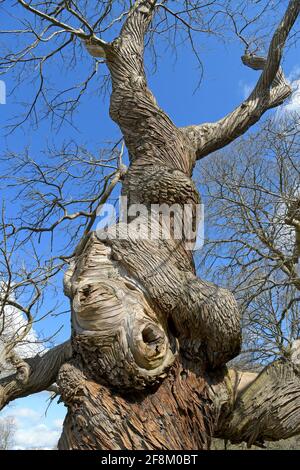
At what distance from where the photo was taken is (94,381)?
7.66ft

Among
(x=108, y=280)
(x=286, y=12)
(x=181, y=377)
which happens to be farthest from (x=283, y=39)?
(x=181, y=377)

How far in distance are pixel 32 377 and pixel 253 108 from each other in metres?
3.36

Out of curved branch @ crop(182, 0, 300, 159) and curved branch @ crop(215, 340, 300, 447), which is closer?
curved branch @ crop(215, 340, 300, 447)

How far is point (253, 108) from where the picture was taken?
4.14 metres

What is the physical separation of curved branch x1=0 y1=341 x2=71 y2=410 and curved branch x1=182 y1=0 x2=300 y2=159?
226 cm

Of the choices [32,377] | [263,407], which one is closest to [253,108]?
[263,407]

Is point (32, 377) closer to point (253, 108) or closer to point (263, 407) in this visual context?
point (263, 407)

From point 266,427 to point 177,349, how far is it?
2.46ft

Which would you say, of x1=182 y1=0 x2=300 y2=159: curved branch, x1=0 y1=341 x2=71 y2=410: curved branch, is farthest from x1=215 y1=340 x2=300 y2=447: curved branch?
x1=182 y1=0 x2=300 y2=159: curved branch

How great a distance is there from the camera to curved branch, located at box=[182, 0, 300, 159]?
392 cm

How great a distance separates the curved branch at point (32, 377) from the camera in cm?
354

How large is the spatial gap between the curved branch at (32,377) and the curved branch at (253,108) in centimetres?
226

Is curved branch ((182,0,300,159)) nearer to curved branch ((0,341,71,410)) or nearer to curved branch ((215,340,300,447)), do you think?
curved branch ((215,340,300,447))
